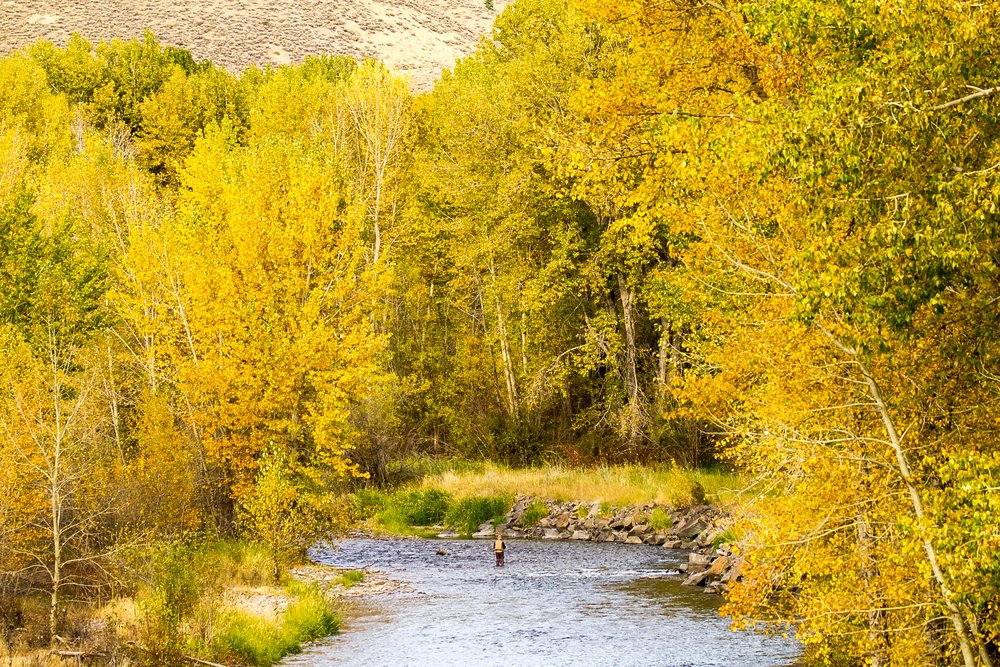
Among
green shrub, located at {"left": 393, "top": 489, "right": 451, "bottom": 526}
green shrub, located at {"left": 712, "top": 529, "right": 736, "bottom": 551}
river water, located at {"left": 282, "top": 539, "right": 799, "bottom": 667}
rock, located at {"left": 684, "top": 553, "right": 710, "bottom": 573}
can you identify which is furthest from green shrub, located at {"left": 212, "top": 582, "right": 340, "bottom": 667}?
green shrub, located at {"left": 393, "top": 489, "right": 451, "bottom": 526}

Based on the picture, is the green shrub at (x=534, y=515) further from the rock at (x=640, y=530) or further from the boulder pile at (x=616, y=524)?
the rock at (x=640, y=530)

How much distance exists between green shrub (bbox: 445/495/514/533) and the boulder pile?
1.51 feet

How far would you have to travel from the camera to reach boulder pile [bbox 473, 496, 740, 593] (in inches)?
1238

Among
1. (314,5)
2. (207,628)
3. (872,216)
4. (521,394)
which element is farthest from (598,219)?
(314,5)

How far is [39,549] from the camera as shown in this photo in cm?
1842

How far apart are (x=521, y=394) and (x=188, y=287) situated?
20.3 m

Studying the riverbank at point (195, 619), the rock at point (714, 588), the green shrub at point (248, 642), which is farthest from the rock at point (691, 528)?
the green shrub at point (248, 642)

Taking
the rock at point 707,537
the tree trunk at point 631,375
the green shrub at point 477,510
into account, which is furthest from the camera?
the green shrub at point 477,510

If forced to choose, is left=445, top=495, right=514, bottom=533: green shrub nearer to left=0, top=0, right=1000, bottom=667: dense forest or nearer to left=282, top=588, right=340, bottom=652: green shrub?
left=0, top=0, right=1000, bottom=667: dense forest

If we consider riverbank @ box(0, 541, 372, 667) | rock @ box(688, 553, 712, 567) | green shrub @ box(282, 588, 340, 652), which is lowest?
rock @ box(688, 553, 712, 567)

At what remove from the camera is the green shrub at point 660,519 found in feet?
108

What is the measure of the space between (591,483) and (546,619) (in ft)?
48.5

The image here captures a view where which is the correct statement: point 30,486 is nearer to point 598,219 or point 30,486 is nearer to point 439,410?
point 598,219

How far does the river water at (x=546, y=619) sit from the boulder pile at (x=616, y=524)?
1.31 metres
